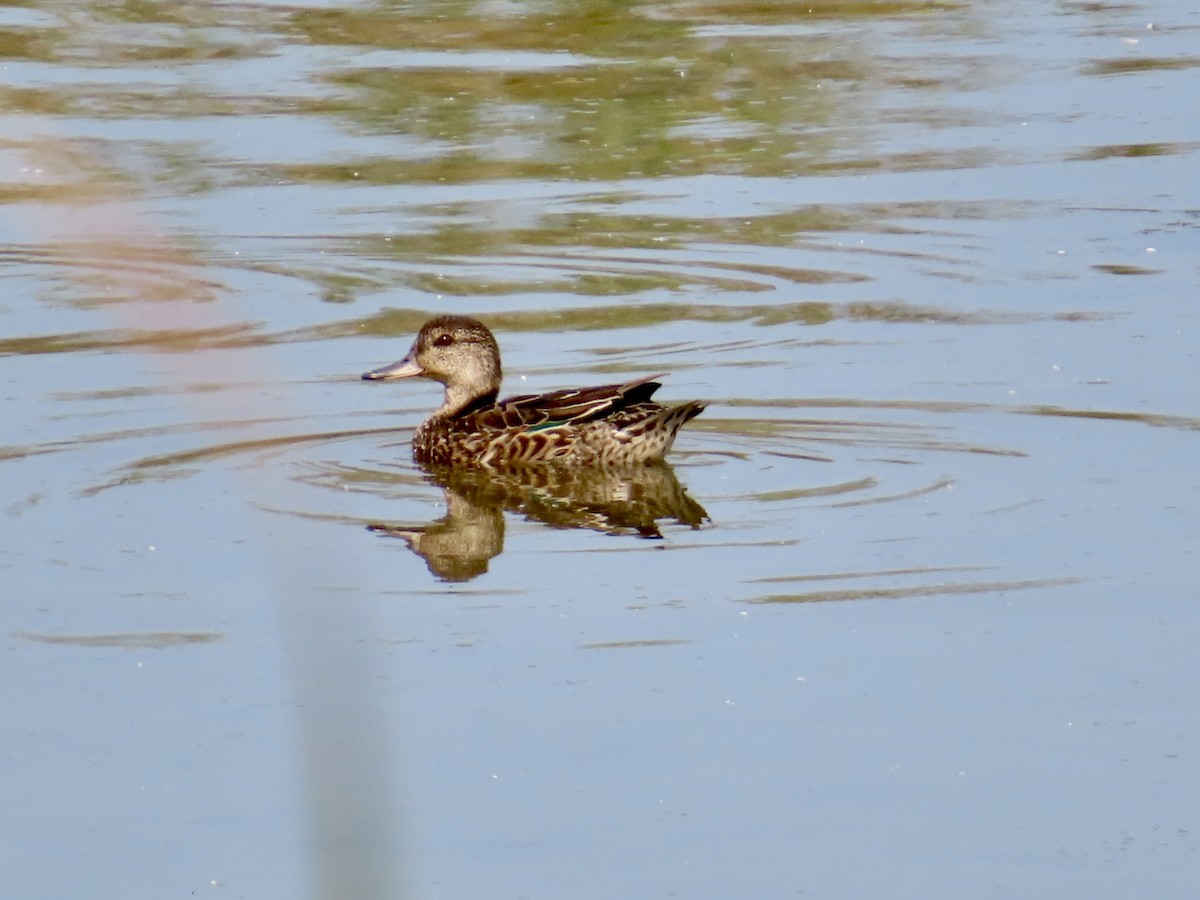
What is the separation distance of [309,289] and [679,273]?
171cm

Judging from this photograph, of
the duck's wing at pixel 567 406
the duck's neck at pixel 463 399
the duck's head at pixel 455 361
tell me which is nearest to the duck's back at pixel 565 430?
the duck's wing at pixel 567 406

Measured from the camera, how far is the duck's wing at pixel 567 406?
8.22 metres

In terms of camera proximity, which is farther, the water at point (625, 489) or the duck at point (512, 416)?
the duck at point (512, 416)

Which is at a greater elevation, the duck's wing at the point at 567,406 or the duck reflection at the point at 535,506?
the duck's wing at the point at 567,406

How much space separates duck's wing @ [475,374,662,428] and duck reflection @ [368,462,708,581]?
0.18 metres

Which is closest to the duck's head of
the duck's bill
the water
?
the duck's bill

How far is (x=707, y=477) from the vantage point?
805cm

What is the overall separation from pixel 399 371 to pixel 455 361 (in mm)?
221

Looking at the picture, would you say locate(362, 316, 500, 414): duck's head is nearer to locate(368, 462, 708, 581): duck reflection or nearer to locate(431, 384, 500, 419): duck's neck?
locate(431, 384, 500, 419): duck's neck

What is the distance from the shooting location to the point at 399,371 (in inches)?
359

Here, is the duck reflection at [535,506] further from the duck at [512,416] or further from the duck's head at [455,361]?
the duck's head at [455,361]

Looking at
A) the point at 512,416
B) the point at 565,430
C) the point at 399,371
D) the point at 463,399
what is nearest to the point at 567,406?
the point at 565,430

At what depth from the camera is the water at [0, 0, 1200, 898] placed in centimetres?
489

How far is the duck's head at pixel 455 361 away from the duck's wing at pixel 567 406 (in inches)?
11.6
